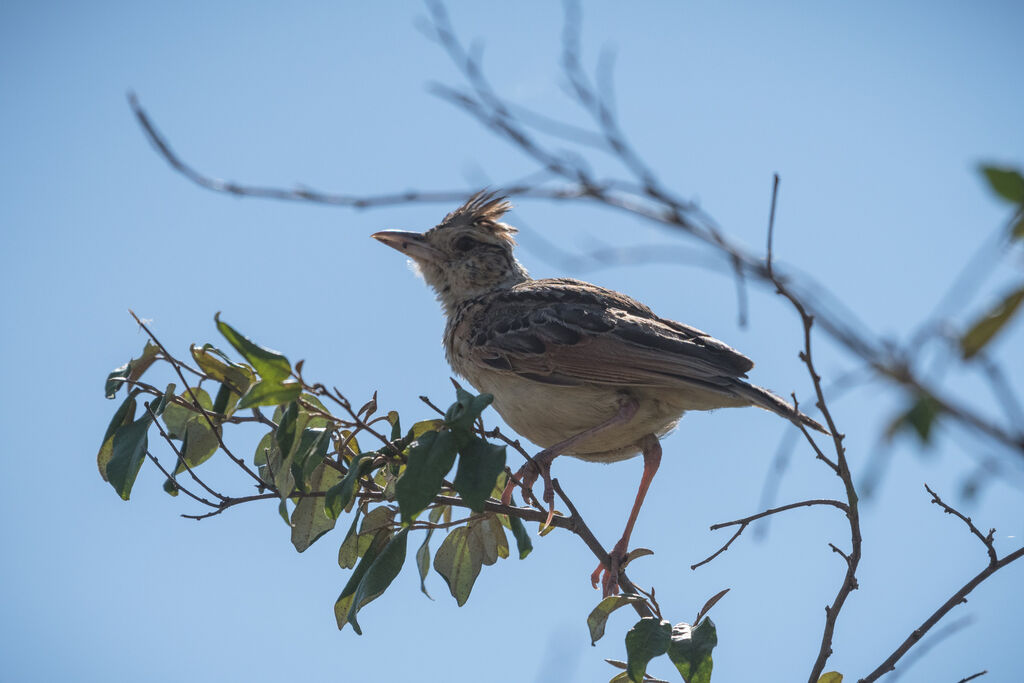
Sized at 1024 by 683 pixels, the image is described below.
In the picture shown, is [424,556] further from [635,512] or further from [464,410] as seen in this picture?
[635,512]

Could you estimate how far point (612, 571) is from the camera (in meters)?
5.14

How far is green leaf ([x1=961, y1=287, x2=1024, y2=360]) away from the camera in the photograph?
1.59 metres

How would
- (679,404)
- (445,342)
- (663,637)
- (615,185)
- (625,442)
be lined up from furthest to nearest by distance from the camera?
(445,342) < (625,442) < (679,404) < (663,637) < (615,185)

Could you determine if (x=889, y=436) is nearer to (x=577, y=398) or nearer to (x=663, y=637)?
(x=663, y=637)

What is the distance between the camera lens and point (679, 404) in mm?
5730

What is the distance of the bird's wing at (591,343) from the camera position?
5.40 m

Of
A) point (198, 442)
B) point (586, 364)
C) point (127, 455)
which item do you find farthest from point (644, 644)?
point (127, 455)

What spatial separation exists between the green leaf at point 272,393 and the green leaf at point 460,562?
1.43 meters

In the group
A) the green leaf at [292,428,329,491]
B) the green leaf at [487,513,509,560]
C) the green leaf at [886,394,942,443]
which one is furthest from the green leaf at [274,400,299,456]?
the green leaf at [886,394,942,443]

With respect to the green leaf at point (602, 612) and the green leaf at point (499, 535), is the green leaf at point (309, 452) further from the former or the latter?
the green leaf at point (602, 612)

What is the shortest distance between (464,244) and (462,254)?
0.10 meters

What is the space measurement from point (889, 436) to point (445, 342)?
17.5ft

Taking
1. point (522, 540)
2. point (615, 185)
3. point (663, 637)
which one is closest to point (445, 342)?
point (522, 540)

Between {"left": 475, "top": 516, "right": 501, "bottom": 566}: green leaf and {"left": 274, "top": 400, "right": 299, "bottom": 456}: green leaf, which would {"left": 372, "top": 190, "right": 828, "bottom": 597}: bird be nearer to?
{"left": 475, "top": 516, "right": 501, "bottom": 566}: green leaf
